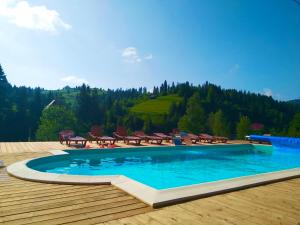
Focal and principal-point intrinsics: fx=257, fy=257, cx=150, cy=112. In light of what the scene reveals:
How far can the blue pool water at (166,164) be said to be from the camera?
925cm

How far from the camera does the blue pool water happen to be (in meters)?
9.25

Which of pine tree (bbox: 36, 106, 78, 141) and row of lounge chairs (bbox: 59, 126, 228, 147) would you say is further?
pine tree (bbox: 36, 106, 78, 141)

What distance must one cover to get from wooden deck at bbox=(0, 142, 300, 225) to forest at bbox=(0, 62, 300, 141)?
884 inches

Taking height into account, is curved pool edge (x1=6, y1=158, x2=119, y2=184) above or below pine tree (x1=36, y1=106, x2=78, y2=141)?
below

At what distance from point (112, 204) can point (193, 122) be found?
36.6 meters

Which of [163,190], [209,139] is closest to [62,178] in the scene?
[163,190]

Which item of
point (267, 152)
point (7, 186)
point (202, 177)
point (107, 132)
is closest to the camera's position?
point (7, 186)

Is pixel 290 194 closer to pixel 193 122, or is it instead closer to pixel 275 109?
pixel 193 122

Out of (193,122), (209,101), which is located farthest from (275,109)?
(193,122)

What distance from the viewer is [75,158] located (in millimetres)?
10836

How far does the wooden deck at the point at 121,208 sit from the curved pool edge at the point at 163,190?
0.44 ft

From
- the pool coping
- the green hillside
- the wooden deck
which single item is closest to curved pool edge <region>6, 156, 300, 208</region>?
the pool coping

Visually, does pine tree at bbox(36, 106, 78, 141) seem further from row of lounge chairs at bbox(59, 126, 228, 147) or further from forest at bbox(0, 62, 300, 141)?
row of lounge chairs at bbox(59, 126, 228, 147)

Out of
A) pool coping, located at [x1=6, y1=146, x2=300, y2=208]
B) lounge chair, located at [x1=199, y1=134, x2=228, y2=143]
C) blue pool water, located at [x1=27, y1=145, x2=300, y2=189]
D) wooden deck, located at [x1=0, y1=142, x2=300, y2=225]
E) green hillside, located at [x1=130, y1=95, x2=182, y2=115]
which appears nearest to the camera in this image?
wooden deck, located at [x1=0, y1=142, x2=300, y2=225]
